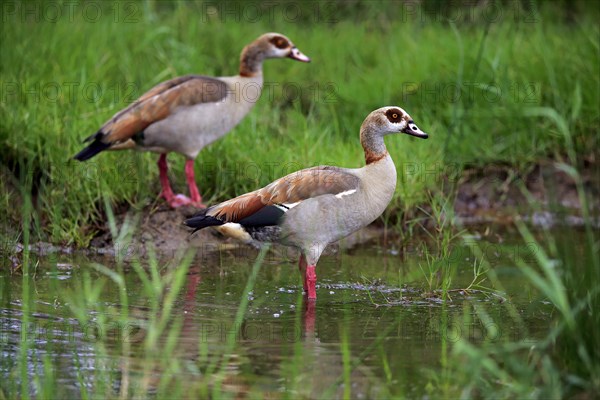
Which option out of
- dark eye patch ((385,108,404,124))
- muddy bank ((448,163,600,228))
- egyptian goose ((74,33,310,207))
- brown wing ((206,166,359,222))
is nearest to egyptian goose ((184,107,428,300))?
brown wing ((206,166,359,222))

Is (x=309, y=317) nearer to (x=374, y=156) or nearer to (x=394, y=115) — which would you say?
(x=374, y=156)

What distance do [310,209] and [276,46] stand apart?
281 cm

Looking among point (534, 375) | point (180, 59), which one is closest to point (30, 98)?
point (180, 59)

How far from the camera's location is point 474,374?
4379 mm

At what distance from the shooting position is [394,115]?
705 centimetres

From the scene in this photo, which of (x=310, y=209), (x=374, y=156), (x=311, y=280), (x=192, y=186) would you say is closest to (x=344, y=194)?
(x=310, y=209)

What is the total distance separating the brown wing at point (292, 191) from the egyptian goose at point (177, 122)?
51.2 inches

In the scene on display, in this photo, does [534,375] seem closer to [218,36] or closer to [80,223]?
[80,223]

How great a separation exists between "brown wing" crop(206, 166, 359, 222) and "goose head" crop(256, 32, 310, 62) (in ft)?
8.05

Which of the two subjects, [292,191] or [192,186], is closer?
[292,191]

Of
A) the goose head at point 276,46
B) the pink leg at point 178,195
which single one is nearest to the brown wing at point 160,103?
the pink leg at point 178,195

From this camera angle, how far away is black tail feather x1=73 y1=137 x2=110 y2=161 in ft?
25.7

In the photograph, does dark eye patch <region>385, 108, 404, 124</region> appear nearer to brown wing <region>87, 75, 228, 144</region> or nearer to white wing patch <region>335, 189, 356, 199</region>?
white wing patch <region>335, 189, 356, 199</region>

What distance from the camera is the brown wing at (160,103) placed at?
7.97 meters
